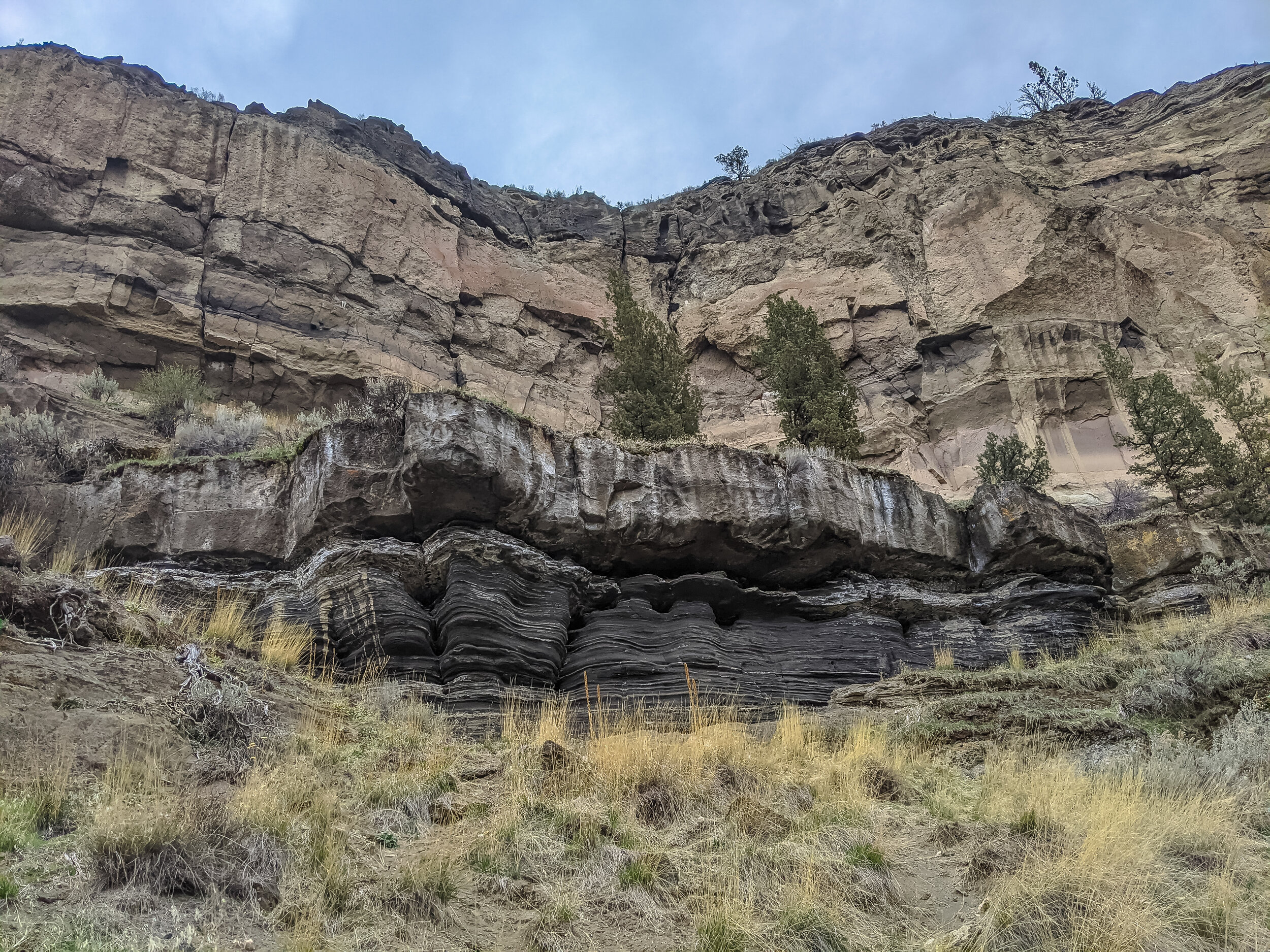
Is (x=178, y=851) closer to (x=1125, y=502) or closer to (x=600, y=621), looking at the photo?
(x=600, y=621)

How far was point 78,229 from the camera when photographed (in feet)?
89.8

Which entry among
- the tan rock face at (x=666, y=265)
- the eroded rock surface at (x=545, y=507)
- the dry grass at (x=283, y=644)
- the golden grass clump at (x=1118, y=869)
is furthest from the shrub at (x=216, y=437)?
the golden grass clump at (x=1118, y=869)

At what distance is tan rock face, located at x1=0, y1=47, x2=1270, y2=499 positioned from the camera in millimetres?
27344

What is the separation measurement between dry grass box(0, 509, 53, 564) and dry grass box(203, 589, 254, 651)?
2756 millimetres

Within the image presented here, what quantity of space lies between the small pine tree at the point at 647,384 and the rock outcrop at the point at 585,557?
536 centimetres

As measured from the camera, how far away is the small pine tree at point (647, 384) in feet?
64.5

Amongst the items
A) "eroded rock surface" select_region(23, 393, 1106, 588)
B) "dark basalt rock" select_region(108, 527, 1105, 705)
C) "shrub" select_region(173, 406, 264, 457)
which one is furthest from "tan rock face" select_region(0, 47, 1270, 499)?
"dark basalt rock" select_region(108, 527, 1105, 705)

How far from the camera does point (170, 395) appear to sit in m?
22.9

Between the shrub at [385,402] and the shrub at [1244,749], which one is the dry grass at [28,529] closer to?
the shrub at [385,402]

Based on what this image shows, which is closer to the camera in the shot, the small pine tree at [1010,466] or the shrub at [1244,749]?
the shrub at [1244,749]

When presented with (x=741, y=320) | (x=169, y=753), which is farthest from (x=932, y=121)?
(x=169, y=753)

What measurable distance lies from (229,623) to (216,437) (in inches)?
310

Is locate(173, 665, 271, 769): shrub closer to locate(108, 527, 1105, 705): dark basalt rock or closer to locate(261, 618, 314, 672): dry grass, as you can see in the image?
locate(261, 618, 314, 672): dry grass

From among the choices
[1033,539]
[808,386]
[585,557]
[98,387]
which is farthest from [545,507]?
[98,387]
